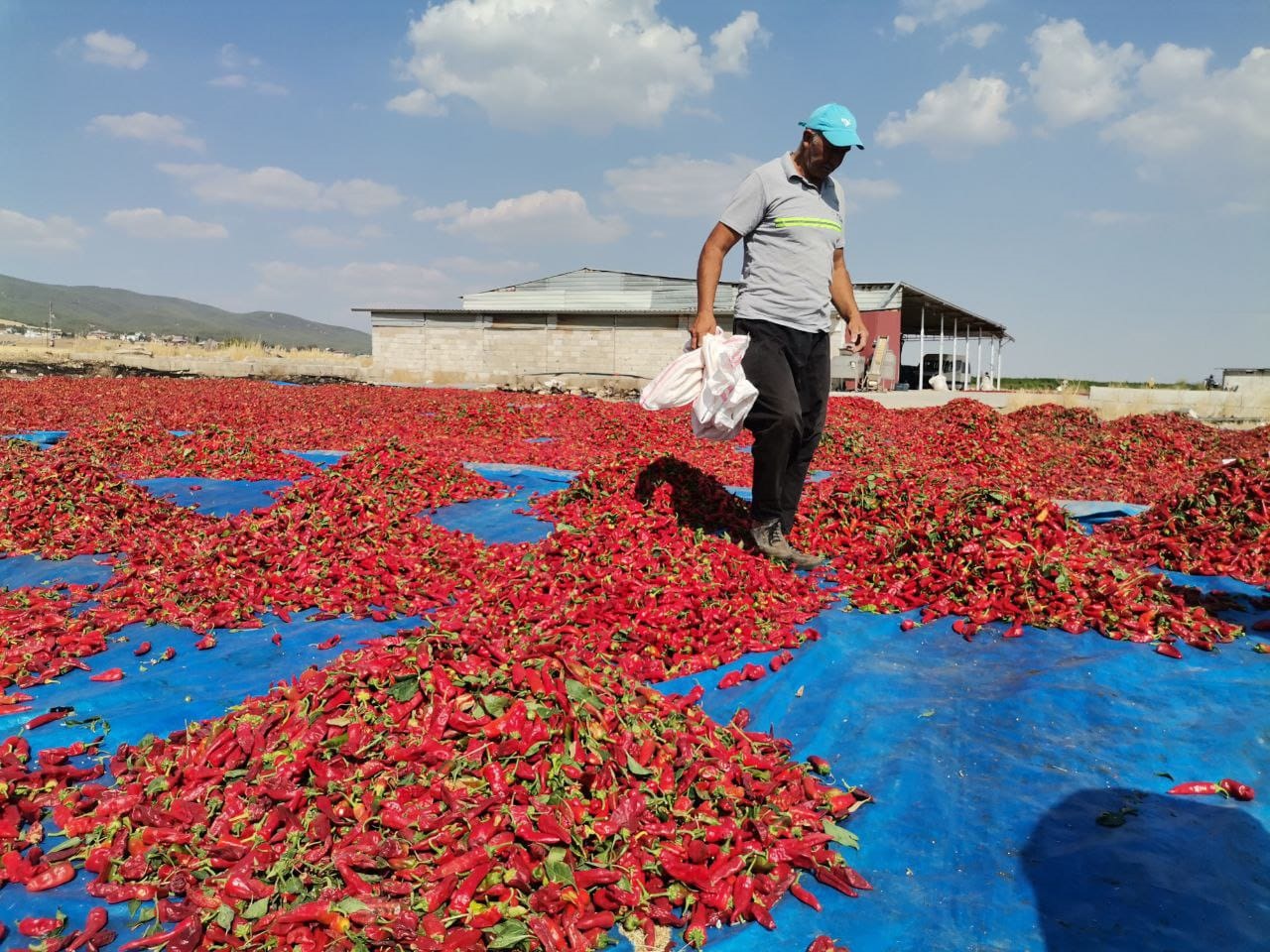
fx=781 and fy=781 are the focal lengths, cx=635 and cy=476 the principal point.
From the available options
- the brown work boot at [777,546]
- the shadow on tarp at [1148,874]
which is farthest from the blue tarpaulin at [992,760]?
the brown work boot at [777,546]

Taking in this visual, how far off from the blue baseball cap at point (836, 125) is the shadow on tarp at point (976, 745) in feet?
8.89

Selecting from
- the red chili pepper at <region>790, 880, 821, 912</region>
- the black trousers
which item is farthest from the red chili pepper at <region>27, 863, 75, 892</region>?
the black trousers

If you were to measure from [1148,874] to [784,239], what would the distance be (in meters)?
3.69

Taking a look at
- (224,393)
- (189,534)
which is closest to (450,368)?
(224,393)

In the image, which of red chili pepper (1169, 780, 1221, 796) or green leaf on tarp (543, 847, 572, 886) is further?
red chili pepper (1169, 780, 1221, 796)

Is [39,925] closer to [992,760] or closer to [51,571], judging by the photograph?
[992,760]

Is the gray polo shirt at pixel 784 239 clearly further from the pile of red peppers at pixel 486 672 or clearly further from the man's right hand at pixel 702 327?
the pile of red peppers at pixel 486 672

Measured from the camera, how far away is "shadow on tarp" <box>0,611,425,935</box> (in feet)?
10.1

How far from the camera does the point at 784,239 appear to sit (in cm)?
479

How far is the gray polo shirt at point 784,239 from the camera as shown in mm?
4758

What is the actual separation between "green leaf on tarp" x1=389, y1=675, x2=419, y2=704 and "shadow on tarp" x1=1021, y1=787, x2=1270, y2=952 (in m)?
2.07

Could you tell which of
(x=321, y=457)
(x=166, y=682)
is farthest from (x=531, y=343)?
(x=166, y=682)

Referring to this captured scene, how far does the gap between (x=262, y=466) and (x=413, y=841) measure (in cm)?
704

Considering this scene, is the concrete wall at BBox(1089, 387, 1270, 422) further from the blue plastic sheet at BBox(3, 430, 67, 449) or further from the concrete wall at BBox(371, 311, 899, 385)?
the blue plastic sheet at BBox(3, 430, 67, 449)
